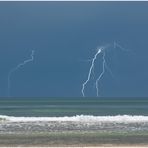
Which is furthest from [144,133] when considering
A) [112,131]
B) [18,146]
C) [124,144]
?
[18,146]

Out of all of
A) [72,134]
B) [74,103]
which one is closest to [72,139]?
[72,134]

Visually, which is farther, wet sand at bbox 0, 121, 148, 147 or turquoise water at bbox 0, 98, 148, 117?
turquoise water at bbox 0, 98, 148, 117

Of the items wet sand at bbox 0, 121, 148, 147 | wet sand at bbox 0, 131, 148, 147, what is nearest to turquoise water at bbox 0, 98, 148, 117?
wet sand at bbox 0, 121, 148, 147

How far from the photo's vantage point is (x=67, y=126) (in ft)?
133

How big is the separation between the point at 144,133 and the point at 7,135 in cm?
541

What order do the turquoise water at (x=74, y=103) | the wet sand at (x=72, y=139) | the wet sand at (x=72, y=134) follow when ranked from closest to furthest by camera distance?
the wet sand at (x=72, y=139) < the wet sand at (x=72, y=134) < the turquoise water at (x=74, y=103)

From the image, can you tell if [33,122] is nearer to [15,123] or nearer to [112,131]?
[15,123]

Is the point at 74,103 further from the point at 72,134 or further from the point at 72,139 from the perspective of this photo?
the point at 72,139

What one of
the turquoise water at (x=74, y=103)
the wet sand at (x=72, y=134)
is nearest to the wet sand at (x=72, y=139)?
the wet sand at (x=72, y=134)

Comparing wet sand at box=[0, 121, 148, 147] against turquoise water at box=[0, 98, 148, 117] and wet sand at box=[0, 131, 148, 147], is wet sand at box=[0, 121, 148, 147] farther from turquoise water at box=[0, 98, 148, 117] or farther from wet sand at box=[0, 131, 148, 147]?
turquoise water at box=[0, 98, 148, 117]

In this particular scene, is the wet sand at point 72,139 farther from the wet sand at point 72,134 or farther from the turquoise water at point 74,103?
the turquoise water at point 74,103

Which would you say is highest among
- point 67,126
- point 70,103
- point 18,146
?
point 70,103

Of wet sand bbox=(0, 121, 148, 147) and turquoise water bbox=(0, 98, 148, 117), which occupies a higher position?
turquoise water bbox=(0, 98, 148, 117)

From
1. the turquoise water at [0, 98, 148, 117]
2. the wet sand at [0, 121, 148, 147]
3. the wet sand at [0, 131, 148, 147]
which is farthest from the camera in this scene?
the turquoise water at [0, 98, 148, 117]
